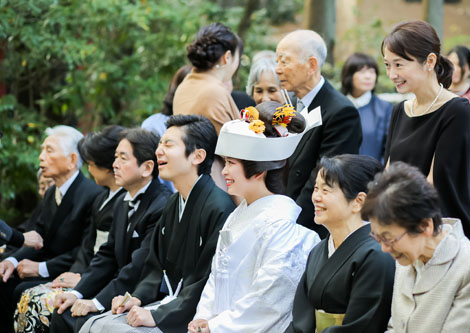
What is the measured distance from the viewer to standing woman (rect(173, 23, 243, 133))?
14.2ft

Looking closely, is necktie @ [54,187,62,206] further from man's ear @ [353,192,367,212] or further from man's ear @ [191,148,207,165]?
man's ear @ [353,192,367,212]

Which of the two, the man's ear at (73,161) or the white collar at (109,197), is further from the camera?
the man's ear at (73,161)

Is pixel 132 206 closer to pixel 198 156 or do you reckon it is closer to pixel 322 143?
pixel 198 156

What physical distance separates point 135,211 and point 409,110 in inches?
83.0

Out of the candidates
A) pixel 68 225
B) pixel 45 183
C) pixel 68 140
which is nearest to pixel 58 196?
pixel 68 225

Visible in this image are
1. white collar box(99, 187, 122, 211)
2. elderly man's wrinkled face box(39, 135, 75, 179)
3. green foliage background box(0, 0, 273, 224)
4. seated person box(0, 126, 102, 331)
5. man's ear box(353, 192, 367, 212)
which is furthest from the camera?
green foliage background box(0, 0, 273, 224)

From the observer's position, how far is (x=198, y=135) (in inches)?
156

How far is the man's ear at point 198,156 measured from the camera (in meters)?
3.93

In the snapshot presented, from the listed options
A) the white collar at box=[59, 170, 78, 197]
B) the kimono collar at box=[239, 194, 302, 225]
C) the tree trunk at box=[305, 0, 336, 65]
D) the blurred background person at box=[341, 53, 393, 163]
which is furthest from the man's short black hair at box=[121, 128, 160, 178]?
the tree trunk at box=[305, 0, 336, 65]

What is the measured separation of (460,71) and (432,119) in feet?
8.30

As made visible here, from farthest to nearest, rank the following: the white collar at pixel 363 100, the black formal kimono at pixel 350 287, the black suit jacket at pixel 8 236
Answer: the white collar at pixel 363 100 < the black suit jacket at pixel 8 236 < the black formal kimono at pixel 350 287

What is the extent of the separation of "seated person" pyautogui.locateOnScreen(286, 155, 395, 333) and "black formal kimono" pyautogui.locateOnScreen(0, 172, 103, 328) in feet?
8.63

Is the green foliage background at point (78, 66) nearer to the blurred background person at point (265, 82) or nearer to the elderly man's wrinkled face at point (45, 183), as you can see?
the elderly man's wrinkled face at point (45, 183)

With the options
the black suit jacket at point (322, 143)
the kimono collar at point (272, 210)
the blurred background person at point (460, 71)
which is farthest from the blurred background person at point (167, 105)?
the blurred background person at point (460, 71)
